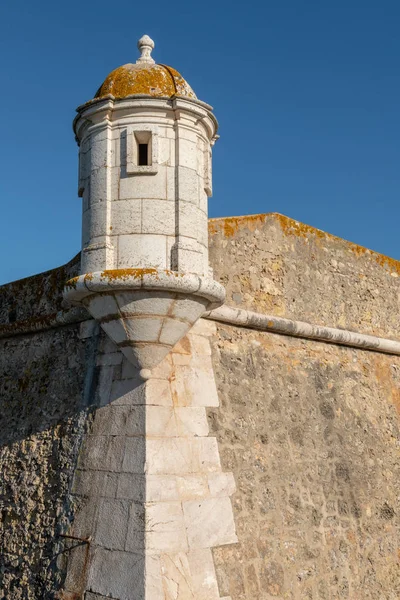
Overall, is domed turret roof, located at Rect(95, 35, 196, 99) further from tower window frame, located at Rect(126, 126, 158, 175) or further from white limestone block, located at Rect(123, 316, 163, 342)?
white limestone block, located at Rect(123, 316, 163, 342)

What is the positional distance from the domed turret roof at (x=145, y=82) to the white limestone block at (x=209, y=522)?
2969 mm

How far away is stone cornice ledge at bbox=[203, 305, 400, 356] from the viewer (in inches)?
225

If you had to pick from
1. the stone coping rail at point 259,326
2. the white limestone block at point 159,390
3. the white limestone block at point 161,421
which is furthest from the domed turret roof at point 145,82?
the white limestone block at point 161,421

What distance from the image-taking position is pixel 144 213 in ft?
15.5

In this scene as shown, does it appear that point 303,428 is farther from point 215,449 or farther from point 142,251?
point 142,251

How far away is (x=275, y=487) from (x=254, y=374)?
0.97 m

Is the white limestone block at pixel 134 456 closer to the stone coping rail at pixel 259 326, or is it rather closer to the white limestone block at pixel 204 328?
the white limestone block at pixel 204 328

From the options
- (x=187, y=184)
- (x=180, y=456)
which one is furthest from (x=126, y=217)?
(x=180, y=456)

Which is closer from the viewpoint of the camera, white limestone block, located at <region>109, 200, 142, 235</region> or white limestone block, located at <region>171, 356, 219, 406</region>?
white limestone block, located at <region>109, 200, 142, 235</region>

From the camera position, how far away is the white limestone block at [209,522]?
4.66 metres

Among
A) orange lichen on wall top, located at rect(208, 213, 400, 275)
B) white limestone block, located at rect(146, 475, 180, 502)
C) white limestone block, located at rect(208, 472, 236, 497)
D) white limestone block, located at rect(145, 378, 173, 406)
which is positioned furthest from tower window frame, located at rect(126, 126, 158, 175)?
white limestone block, located at rect(208, 472, 236, 497)

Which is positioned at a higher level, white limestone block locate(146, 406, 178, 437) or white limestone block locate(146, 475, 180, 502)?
white limestone block locate(146, 406, 178, 437)

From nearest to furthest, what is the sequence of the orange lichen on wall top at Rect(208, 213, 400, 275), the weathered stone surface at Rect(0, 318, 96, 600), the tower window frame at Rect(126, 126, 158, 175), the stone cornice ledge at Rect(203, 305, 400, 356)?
the tower window frame at Rect(126, 126, 158, 175)
the weathered stone surface at Rect(0, 318, 96, 600)
the stone cornice ledge at Rect(203, 305, 400, 356)
the orange lichen on wall top at Rect(208, 213, 400, 275)

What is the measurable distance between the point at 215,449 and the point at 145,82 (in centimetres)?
280
